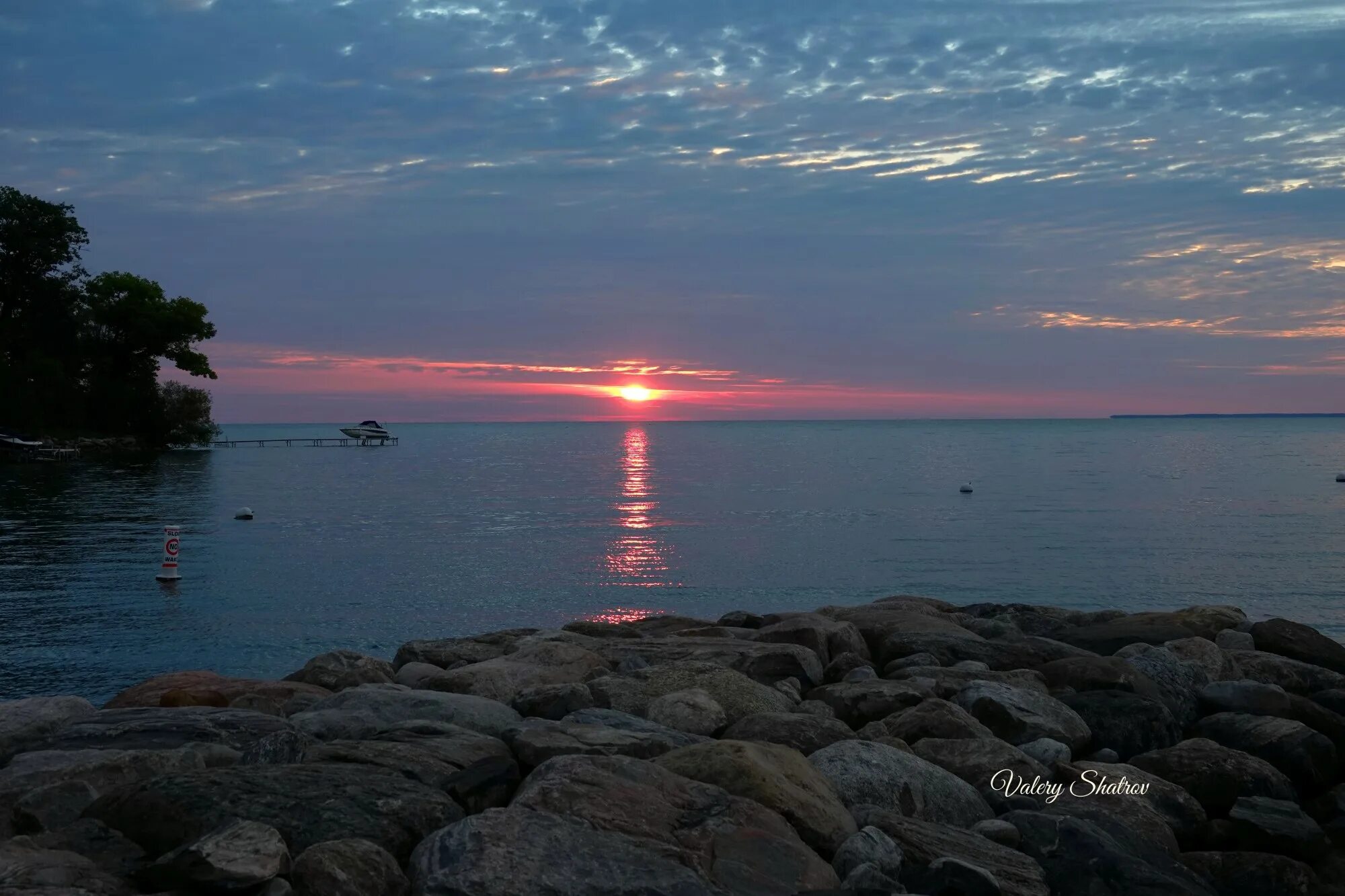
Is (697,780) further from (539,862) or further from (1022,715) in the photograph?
(1022,715)

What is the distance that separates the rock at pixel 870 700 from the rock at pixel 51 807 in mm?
6068

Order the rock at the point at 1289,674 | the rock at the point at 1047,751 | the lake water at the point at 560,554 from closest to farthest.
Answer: the rock at the point at 1047,751
the rock at the point at 1289,674
the lake water at the point at 560,554

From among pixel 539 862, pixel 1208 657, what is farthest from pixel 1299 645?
pixel 539 862

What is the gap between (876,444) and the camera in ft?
504

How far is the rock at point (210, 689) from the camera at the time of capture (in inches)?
407

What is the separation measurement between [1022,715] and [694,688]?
2882mm

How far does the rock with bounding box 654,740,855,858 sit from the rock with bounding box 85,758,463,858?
1.63 metres

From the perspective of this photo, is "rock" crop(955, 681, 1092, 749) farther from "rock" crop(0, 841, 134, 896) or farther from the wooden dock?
the wooden dock

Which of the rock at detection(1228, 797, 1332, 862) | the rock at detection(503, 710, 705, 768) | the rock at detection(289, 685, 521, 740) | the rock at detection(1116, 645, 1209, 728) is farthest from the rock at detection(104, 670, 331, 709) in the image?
the rock at detection(1116, 645, 1209, 728)

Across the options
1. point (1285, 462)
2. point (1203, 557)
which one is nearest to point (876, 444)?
point (1285, 462)

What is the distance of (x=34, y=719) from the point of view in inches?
331

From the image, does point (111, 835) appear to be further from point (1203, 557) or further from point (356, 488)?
point (356, 488)

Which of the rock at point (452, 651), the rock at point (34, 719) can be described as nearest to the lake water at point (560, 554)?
the rock at point (452, 651)

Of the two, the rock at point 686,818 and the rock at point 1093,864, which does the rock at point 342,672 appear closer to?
the rock at point 686,818
